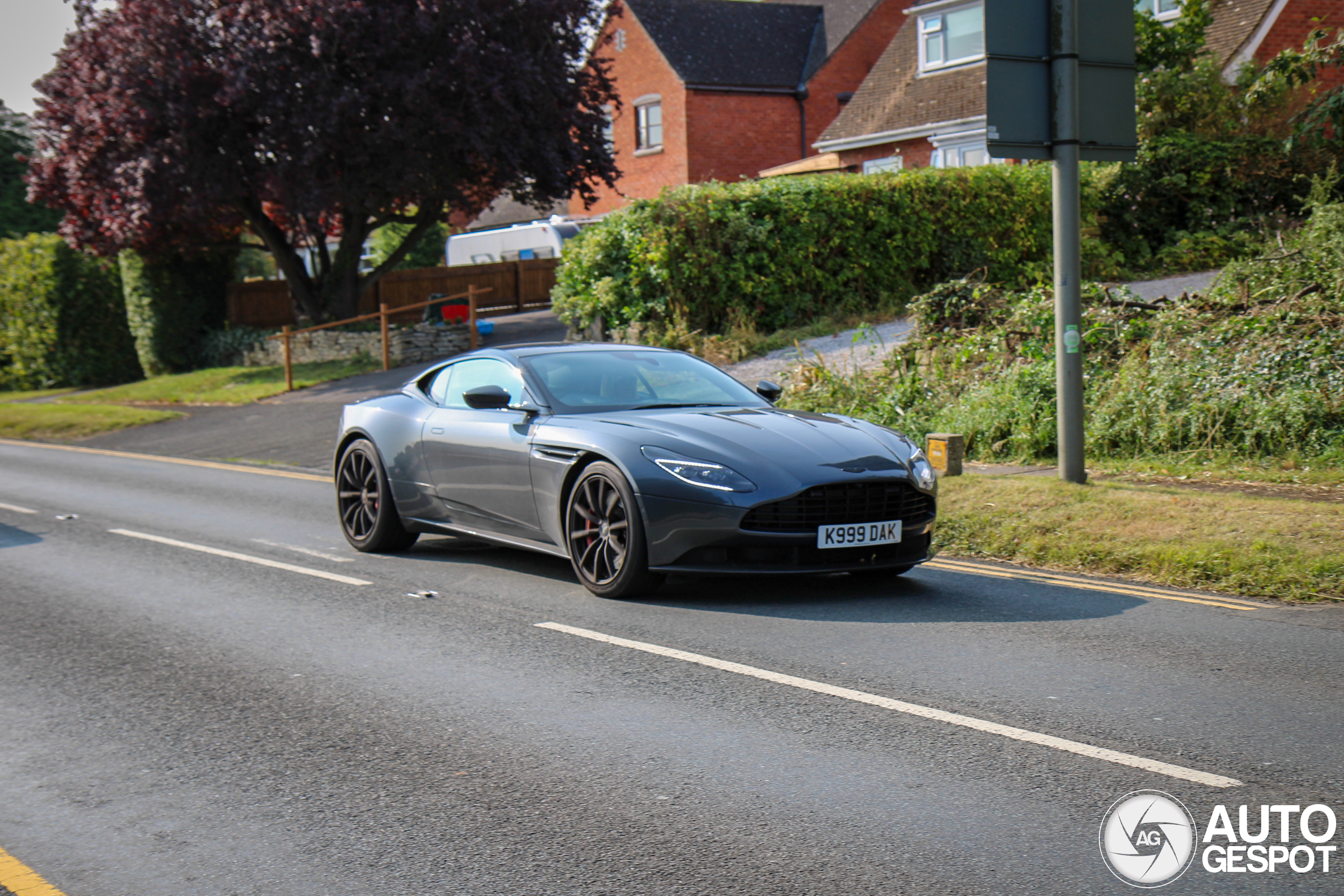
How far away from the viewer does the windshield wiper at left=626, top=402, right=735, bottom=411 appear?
316 inches

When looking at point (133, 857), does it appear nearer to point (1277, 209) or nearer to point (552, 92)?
point (1277, 209)

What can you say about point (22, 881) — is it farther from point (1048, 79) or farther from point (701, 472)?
point (1048, 79)

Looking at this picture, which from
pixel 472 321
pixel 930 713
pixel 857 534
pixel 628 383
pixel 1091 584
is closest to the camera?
pixel 930 713

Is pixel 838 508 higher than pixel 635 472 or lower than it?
lower

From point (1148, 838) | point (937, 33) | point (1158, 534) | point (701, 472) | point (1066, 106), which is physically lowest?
point (1148, 838)

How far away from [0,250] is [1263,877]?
36.8 meters

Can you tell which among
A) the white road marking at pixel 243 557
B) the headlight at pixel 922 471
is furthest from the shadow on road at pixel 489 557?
the headlight at pixel 922 471

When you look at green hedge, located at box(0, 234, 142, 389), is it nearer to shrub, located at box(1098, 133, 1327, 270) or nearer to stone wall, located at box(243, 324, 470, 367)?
stone wall, located at box(243, 324, 470, 367)

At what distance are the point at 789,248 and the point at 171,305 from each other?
19.6 metres

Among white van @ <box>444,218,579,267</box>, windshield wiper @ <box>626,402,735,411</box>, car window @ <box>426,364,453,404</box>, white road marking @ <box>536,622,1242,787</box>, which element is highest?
white van @ <box>444,218,579,267</box>

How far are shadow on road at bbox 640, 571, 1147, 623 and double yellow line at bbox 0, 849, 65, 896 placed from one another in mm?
3890

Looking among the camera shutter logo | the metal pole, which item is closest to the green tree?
the metal pole

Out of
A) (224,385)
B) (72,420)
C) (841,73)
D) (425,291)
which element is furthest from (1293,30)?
(72,420)

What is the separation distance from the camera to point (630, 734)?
491 centimetres
